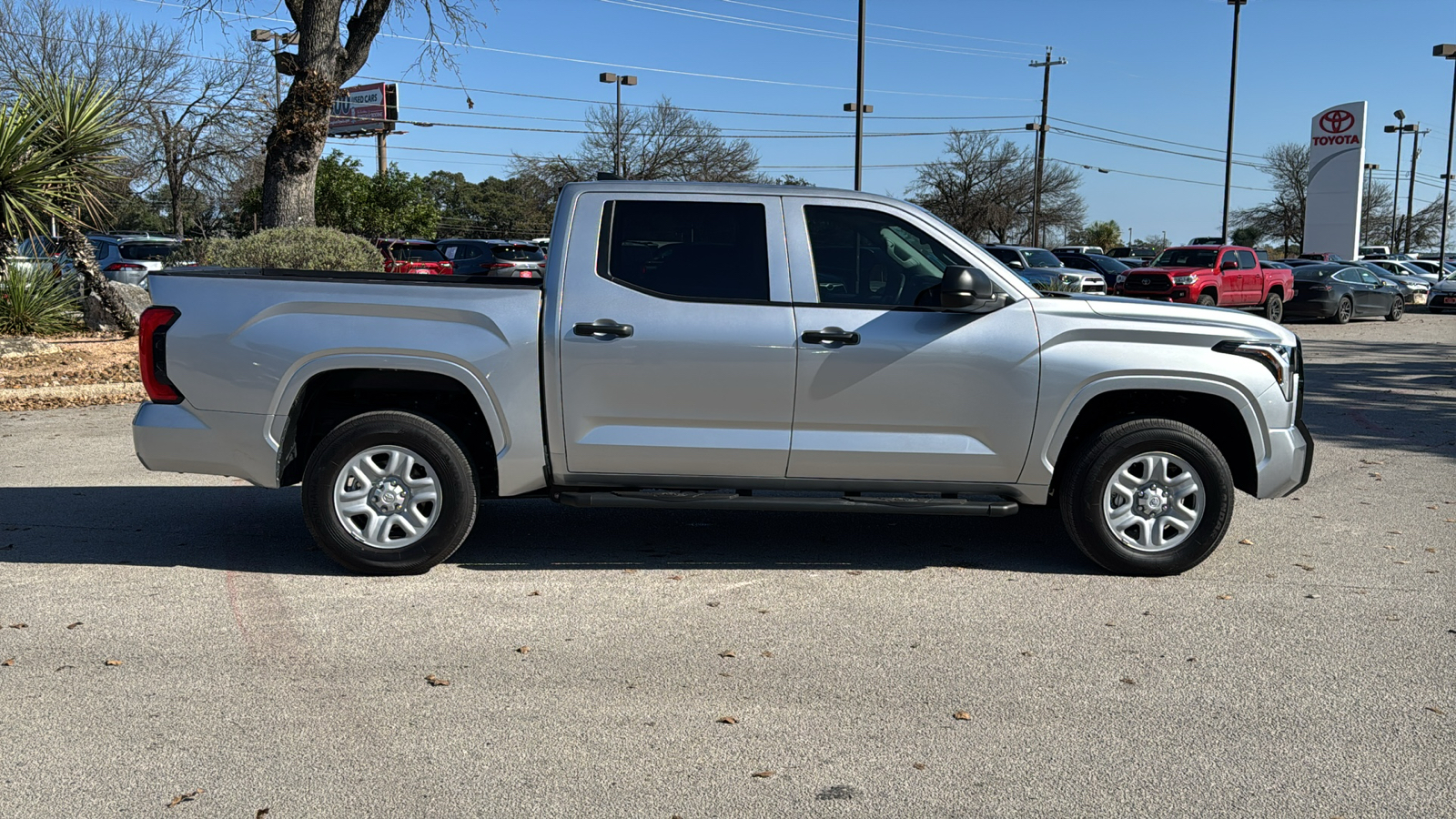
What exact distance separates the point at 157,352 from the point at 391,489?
1.29m

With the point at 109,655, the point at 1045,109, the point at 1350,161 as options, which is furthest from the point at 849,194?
the point at 1045,109

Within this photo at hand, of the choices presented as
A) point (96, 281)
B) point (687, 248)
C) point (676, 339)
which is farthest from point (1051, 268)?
point (676, 339)

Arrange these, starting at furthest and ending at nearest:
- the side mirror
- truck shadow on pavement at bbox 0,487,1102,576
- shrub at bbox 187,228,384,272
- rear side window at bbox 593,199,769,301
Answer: shrub at bbox 187,228,384,272 → truck shadow on pavement at bbox 0,487,1102,576 → rear side window at bbox 593,199,769,301 → the side mirror

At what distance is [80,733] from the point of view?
4020mm

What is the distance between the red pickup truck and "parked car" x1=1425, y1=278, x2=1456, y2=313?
9.83 metres

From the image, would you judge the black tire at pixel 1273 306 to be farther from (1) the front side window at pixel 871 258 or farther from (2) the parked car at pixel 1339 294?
(1) the front side window at pixel 871 258

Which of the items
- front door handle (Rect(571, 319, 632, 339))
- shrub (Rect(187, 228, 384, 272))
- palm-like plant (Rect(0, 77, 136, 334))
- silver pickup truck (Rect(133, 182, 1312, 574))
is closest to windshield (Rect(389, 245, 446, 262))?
palm-like plant (Rect(0, 77, 136, 334))

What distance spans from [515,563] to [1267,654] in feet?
11.7

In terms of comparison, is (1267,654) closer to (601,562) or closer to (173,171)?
(601,562)

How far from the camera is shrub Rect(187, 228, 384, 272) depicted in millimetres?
14000

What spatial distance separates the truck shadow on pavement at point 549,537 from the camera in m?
6.21

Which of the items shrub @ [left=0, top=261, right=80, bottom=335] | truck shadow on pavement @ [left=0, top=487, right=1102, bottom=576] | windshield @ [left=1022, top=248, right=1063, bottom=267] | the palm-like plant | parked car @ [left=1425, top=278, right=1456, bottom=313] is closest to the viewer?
truck shadow on pavement @ [left=0, top=487, right=1102, bottom=576]

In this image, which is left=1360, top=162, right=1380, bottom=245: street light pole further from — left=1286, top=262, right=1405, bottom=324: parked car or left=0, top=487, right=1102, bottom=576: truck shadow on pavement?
left=0, top=487, right=1102, bottom=576: truck shadow on pavement

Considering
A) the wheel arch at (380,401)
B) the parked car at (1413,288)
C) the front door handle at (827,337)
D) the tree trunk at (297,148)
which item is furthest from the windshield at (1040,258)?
the wheel arch at (380,401)
